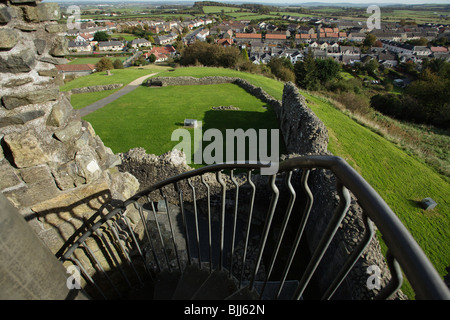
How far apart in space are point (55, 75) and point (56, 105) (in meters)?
0.39

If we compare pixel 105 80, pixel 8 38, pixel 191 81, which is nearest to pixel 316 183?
pixel 8 38

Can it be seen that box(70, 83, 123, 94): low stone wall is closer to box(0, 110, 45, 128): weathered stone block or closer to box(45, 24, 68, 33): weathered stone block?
box(45, 24, 68, 33): weathered stone block

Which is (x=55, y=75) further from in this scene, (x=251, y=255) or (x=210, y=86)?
(x=210, y=86)

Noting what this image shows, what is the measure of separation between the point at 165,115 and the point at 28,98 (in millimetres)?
11746

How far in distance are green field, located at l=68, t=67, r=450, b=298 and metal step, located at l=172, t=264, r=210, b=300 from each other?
186 inches

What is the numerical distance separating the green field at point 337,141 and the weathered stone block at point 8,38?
25.2 feet

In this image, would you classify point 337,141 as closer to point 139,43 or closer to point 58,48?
point 58,48

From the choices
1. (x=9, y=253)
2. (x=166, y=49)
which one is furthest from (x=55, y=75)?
(x=166, y=49)

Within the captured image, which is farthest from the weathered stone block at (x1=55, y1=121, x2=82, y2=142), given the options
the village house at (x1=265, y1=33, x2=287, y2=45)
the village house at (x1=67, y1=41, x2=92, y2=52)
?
the village house at (x1=265, y1=33, x2=287, y2=45)

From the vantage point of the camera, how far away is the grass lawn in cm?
1137

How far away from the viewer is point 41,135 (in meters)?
2.96

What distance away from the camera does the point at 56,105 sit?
3.10 metres

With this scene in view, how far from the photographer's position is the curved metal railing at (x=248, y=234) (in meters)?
0.97

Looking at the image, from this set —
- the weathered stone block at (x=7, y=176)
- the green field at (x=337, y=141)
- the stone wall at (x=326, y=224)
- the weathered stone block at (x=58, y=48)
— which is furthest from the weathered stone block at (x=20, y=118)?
the green field at (x=337, y=141)
